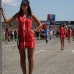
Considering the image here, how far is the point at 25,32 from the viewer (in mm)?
7141

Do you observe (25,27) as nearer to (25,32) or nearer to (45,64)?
(25,32)

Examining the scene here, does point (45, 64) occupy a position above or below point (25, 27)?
below

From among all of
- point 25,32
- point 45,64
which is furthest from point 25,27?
point 45,64

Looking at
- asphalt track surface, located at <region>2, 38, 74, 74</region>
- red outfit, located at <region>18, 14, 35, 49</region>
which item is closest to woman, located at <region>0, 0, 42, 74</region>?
red outfit, located at <region>18, 14, 35, 49</region>

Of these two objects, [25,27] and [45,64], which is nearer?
[25,27]

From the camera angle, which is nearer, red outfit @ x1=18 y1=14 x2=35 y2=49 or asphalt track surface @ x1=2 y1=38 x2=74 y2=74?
red outfit @ x1=18 y1=14 x2=35 y2=49

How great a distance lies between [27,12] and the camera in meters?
7.24

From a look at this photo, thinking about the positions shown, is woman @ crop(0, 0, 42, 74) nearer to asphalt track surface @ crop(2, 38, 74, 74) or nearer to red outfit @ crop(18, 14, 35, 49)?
red outfit @ crop(18, 14, 35, 49)

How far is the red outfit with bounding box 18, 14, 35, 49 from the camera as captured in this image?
714cm

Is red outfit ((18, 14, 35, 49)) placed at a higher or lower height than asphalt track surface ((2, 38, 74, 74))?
higher

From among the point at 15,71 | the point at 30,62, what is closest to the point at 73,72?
the point at 15,71

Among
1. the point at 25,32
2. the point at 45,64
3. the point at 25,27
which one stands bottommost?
the point at 45,64

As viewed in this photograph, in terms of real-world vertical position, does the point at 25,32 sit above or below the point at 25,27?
below

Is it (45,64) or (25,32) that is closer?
(25,32)
